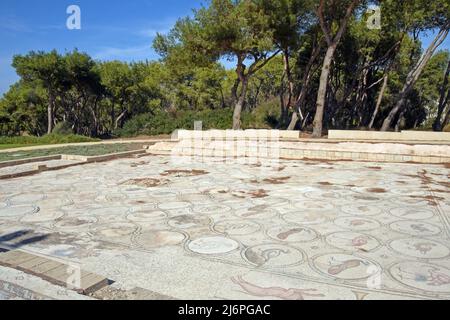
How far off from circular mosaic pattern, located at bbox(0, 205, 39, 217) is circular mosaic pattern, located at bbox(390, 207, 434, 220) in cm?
567

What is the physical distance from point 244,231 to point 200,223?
0.70 metres

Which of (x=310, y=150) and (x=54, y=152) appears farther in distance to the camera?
(x=54, y=152)

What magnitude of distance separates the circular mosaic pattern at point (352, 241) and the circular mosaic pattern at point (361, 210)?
93cm

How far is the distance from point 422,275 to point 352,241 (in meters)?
0.88


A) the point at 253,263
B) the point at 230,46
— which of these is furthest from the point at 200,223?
the point at 230,46

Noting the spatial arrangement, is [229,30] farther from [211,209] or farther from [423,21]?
[211,209]

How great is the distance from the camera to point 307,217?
4.68 meters

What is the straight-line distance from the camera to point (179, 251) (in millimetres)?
3564

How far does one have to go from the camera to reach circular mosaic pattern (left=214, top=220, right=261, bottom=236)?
4.13m

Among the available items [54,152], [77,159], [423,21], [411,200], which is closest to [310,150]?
[411,200]

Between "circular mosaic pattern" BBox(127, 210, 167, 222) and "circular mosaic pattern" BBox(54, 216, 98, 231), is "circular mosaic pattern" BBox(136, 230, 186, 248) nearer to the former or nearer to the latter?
"circular mosaic pattern" BBox(127, 210, 167, 222)

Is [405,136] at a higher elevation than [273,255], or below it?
higher

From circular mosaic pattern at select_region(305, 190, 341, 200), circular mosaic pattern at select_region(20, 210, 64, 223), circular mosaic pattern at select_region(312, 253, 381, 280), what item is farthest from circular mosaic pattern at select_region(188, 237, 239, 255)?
circular mosaic pattern at select_region(305, 190, 341, 200)

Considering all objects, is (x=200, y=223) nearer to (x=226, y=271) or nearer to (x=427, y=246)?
(x=226, y=271)
